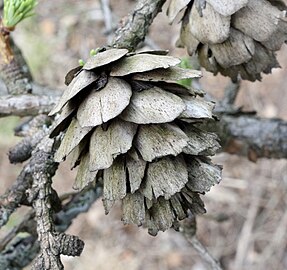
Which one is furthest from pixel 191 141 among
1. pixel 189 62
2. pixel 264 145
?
pixel 264 145

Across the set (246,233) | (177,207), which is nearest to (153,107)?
(177,207)

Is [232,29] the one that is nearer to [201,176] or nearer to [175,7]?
[175,7]

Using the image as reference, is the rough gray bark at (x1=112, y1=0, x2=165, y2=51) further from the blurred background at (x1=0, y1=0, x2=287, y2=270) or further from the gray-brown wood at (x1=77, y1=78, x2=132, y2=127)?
the blurred background at (x1=0, y1=0, x2=287, y2=270)

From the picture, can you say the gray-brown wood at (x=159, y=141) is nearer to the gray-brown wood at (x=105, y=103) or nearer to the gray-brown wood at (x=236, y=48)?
the gray-brown wood at (x=105, y=103)

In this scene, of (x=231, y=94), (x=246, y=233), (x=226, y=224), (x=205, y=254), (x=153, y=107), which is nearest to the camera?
(x=153, y=107)

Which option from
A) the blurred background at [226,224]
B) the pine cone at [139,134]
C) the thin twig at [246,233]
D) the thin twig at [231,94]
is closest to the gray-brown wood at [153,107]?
the pine cone at [139,134]

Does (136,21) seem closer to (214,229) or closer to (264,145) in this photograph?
(264,145)
